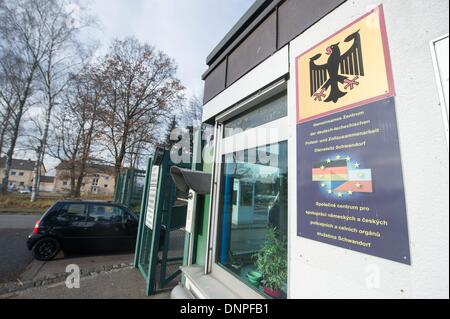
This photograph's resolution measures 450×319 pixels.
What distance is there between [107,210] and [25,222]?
647 centimetres

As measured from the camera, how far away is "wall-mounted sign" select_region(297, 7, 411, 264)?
1.29m

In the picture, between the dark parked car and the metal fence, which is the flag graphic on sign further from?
the metal fence

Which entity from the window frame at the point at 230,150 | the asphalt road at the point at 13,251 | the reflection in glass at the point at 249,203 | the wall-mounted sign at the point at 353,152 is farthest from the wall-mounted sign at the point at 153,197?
the wall-mounted sign at the point at 353,152

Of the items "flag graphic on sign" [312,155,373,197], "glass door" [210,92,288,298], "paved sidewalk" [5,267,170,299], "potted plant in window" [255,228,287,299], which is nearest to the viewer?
"flag graphic on sign" [312,155,373,197]

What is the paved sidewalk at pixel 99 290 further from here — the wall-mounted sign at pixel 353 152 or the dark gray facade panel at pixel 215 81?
the dark gray facade panel at pixel 215 81

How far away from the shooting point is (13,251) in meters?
5.60

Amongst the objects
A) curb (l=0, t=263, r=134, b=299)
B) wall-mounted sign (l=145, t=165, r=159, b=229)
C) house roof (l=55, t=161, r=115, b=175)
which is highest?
house roof (l=55, t=161, r=115, b=175)

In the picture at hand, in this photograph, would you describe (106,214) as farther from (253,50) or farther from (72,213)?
(253,50)

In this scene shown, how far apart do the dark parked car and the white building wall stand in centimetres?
589

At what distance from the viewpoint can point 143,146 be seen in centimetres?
1648

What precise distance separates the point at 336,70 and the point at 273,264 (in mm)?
2064

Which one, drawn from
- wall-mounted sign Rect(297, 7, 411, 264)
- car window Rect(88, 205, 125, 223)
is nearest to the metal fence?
car window Rect(88, 205, 125, 223)
